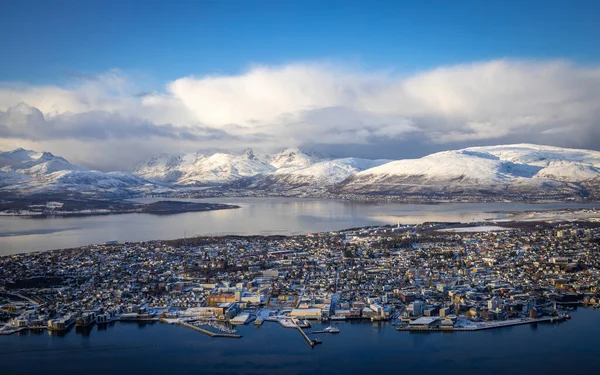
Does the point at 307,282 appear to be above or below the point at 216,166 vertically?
below

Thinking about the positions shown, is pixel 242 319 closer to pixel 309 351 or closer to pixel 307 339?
pixel 307 339

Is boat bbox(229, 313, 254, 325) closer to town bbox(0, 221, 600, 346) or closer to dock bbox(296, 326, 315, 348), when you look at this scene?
town bbox(0, 221, 600, 346)

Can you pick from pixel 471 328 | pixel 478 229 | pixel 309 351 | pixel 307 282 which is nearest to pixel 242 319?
pixel 309 351

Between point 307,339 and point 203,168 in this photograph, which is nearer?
point 307,339

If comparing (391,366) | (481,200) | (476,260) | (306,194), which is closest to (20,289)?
(391,366)

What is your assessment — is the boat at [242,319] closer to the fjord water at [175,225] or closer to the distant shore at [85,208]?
the fjord water at [175,225]

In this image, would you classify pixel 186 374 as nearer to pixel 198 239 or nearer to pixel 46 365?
pixel 46 365

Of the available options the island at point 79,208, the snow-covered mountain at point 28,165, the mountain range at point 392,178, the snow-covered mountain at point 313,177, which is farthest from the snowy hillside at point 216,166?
the island at point 79,208
